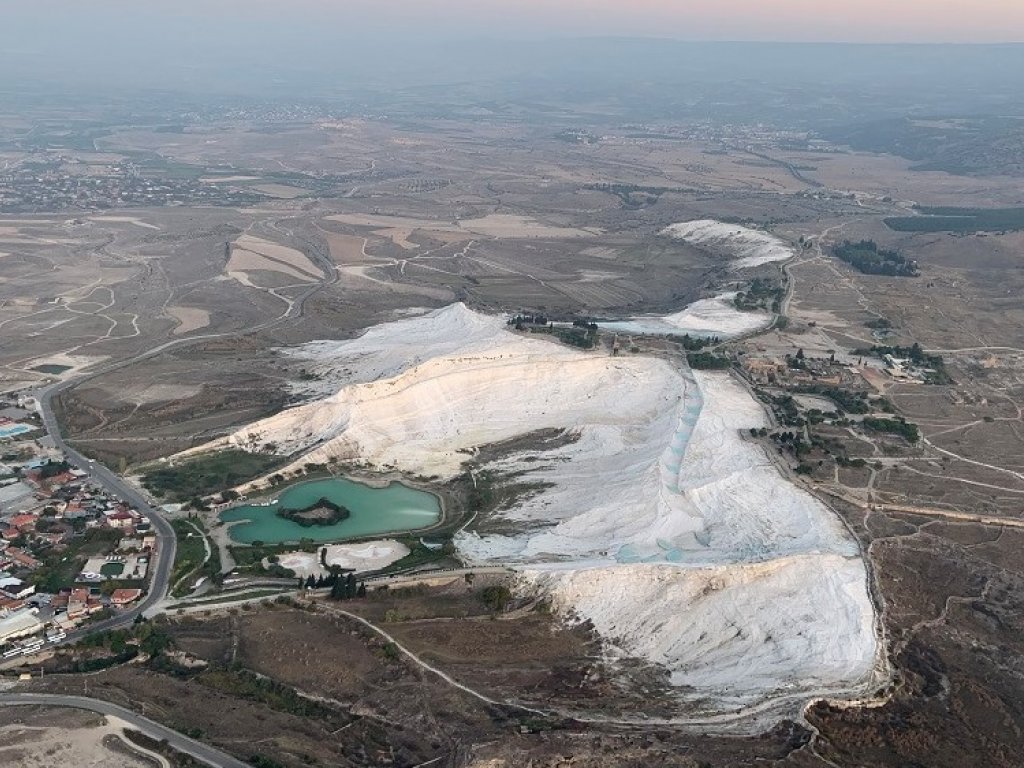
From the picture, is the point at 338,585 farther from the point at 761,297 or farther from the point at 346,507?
the point at 761,297

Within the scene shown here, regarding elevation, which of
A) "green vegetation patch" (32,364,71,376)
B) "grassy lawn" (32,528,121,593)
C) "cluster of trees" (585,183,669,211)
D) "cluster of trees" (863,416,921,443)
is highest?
"cluster of trees" (585,183,669,211)

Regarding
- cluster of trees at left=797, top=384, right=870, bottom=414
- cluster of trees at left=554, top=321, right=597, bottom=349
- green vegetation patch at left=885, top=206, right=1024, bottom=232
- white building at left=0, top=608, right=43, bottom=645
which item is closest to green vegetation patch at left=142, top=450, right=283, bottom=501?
white building at left=0, top=608, right=43, bottom=645

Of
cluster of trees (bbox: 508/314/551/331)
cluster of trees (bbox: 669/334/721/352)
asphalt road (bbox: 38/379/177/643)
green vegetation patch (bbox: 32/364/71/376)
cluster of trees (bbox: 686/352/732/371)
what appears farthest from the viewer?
cluster of trees (bbox: 508/314/551/331)

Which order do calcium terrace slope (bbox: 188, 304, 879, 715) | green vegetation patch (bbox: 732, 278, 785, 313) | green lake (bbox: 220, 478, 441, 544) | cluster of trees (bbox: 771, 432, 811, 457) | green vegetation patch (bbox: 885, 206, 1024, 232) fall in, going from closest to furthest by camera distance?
calcium terrace slope (bbox: 188, 304, 879, 715), green lake (bbox: 220, 478, 441, 544), cluster of trees (bbox: 771, 432, 811, 457), green vegetation patch (bbox: 732, 278, 785, 313), green vegetation patch (bbox: 885, 206, 1024, 232)

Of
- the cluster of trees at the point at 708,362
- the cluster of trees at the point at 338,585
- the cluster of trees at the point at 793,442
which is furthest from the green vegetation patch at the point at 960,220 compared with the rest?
the cluster of trees at the point at 338,585

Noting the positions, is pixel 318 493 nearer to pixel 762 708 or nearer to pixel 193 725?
pixel 193 725

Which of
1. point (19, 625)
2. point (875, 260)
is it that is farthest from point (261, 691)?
point (875, 260)

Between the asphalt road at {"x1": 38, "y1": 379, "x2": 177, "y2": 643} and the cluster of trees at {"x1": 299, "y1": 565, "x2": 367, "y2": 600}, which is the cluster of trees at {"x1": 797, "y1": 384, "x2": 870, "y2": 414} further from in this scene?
the asphalt road at {"x1": 38, "y1": 379, "x2": 177, "y2": 643}
